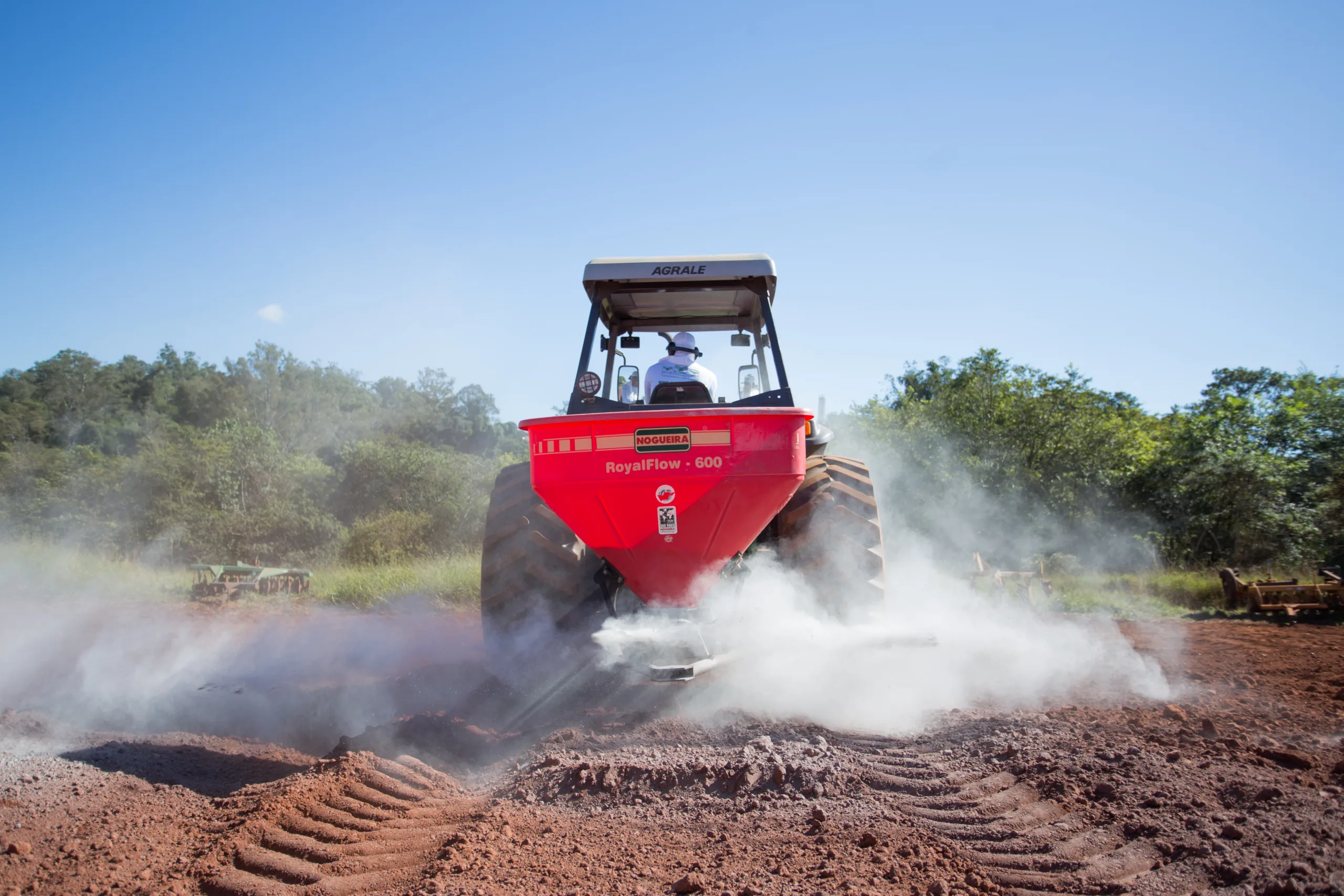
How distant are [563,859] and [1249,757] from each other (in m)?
2.99

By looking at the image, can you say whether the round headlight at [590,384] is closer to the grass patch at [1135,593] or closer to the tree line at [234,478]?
the grass patch at [1135,593]

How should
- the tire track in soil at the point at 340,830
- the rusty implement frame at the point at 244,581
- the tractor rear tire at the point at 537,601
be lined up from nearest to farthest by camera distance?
1. the tire track in soil at the point at 340,830
2. the tractor rear tire at the point at 537,601
3. the rusty implement frame at the point at 244,581

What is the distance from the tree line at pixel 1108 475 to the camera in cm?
1534

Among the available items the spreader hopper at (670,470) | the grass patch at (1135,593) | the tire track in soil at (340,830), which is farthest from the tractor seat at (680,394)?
the grass patch at (1135,593)

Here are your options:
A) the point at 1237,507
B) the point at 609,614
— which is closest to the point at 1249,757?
the point at 609,614

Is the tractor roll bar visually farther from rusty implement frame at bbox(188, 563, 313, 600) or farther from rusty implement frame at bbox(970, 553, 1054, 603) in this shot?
rusty implement frame at bbox(188, 563, 313, 600)

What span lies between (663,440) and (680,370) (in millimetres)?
1240

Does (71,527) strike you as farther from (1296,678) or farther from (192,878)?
(1296,678)

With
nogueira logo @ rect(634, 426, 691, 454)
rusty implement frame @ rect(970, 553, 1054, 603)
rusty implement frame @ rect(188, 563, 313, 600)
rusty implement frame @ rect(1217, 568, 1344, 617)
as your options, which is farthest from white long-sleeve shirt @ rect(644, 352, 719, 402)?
rusty implement frame @ rect(188, 563, 313, 600)

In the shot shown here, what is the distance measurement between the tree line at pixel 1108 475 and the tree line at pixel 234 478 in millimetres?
10955

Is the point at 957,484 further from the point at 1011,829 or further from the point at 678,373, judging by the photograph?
the point at 1011,829

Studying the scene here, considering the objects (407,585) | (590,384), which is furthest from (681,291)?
(407,585)

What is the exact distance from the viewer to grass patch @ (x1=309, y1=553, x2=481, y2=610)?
1173 cm

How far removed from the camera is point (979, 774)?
348cm
